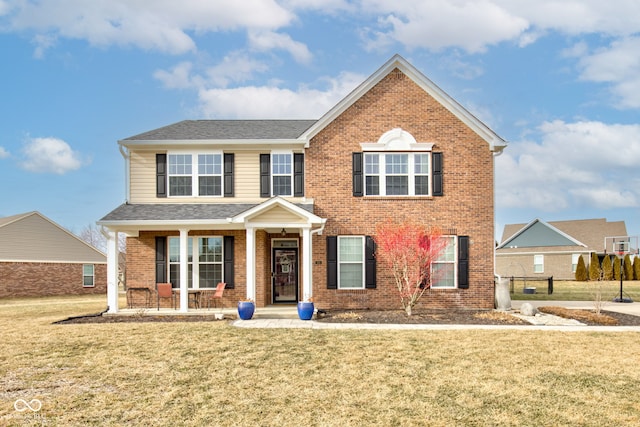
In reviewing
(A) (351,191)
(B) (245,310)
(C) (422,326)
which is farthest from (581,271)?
(B) (245,310)

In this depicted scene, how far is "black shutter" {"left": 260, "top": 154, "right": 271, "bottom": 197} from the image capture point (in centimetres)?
1736

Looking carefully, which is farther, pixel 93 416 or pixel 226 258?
pixel 226 258

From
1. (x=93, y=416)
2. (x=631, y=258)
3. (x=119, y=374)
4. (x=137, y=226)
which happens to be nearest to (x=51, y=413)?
(x=93, y=416)

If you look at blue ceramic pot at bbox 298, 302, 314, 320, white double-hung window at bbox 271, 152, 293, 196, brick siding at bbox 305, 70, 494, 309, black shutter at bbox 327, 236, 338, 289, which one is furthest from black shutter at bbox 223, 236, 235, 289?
blue ceramic pot at bbox 298, 302, 314, 320

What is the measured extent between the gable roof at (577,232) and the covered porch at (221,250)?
1325 inches

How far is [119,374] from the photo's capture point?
8.55 metres

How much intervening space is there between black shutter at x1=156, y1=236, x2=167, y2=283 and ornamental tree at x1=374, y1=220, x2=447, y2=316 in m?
7.30

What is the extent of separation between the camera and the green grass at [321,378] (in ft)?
21.8

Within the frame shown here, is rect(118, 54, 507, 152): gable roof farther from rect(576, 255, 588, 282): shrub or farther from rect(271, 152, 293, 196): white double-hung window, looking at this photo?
rect(576, 255, 588, 282): shrub

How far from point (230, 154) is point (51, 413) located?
11.8 meters

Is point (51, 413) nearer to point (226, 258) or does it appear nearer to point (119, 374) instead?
point (119, 374)

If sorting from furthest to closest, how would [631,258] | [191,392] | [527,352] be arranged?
[631,258] → [527,352] → [191,392]

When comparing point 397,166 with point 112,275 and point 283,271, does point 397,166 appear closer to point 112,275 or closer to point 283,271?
point 283,271

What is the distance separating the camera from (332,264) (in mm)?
16719
